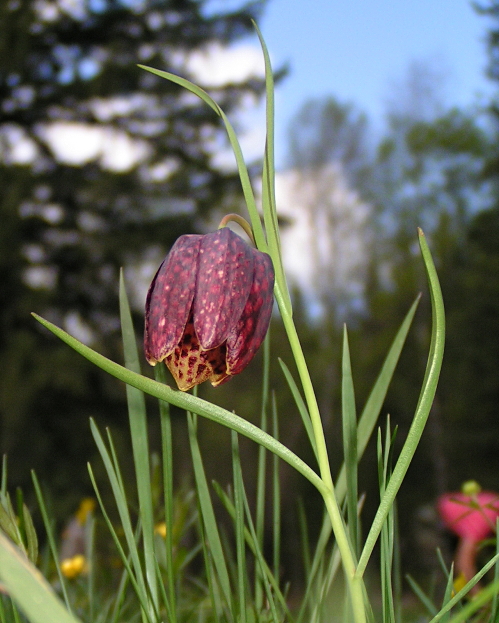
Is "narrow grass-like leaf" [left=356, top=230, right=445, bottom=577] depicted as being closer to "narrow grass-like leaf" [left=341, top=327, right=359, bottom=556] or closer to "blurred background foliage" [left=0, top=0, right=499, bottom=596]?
"narrow grass-like leaf" [left=341, top=327, right=359, bottom=556]

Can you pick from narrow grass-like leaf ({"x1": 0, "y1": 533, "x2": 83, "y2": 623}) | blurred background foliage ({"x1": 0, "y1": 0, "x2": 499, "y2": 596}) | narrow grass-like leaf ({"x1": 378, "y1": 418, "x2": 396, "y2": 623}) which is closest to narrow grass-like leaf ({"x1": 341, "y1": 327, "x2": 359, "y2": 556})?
narrow grass-like leaf ({"x1": 378, "y1": 418, "x2": 396, "y2": 623})

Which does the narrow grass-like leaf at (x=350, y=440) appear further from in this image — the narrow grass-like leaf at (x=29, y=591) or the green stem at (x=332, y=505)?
the narrow grass-like leaf at (x=29, y=591)

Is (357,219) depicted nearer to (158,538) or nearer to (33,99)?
(33,99)

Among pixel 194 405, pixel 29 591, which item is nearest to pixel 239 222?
pixel 194 405

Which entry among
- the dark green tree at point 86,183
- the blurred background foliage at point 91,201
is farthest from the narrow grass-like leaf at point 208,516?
the dark green tree at point 86,183

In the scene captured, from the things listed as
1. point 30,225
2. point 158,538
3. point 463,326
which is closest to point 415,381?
point 463,326

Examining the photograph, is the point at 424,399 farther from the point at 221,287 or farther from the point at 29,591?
the point at 29,591
